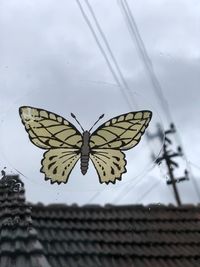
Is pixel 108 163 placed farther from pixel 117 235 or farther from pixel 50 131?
pixel 117 235

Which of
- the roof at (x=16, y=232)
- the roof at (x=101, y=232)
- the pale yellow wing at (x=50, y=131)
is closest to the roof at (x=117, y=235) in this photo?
the roof at (x=101, y=232)

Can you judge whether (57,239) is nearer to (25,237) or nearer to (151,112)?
(25,237)

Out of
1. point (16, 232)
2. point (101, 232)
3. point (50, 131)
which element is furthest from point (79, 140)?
point (101, 232)

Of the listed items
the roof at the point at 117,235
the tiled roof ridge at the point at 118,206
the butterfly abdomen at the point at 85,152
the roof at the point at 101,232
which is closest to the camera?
the butterfly abdomen at the point at 85,152

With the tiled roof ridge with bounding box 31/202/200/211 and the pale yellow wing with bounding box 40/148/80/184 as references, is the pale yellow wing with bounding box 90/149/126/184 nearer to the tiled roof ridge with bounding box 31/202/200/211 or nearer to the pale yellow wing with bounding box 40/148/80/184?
the pale yellow wing with bounding box 40/148/80/184

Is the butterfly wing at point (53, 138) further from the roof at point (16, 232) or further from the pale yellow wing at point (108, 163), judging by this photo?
the roof at point (16, 232)

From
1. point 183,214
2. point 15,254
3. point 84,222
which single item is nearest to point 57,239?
point 84,222
